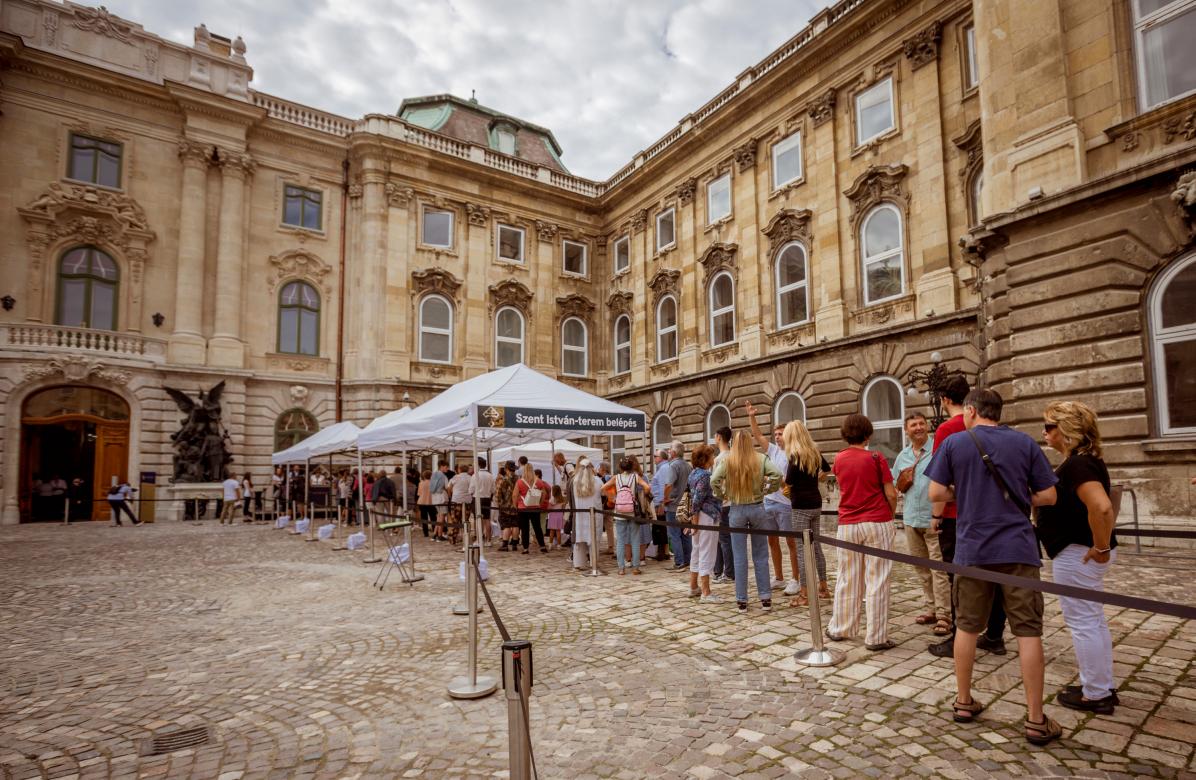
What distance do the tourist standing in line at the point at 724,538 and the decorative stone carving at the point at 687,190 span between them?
18.4 m

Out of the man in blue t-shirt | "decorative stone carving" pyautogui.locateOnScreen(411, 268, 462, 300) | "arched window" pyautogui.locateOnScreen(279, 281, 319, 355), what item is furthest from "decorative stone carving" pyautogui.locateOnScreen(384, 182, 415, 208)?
the man in blue t-shirt

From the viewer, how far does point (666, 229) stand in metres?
26.3

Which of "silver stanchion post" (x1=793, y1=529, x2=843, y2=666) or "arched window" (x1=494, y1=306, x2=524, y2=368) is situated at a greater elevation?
"arched window" (x1=494, y1=306, x2=524, y2=368)

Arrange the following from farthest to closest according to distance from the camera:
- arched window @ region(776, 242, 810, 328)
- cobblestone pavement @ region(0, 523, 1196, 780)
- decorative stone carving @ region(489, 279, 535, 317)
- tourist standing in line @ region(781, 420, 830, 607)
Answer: decorative stone carving @ region(489, 279, 535, 317) < arched window @ region(776, 242, 810, 328) < tourist standing in line @ region(781, 420, 830, 607) < cobblestone pavement @ region(0, 523, 1196, 780)

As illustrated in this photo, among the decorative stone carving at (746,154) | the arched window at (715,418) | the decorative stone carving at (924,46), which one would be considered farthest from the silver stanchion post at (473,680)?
the decorative stone carving at (746,154)

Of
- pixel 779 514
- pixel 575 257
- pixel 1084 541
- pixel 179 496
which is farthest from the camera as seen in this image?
pixel 575 257

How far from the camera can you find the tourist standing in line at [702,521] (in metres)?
7.29

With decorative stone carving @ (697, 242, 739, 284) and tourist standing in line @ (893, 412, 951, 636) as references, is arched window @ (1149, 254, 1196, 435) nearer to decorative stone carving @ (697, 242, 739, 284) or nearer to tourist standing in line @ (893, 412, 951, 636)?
tourist standing in line @ (893, 412, 951, 636)

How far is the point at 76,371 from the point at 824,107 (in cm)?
2527

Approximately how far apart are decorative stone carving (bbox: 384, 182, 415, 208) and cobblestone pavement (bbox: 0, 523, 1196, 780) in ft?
67.0

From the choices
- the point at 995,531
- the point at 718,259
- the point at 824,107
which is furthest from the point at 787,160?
the point at 995,531

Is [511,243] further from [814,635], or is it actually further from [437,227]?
[814,635]

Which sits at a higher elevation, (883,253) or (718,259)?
(718,259)

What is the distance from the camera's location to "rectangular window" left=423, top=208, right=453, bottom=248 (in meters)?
26.3
